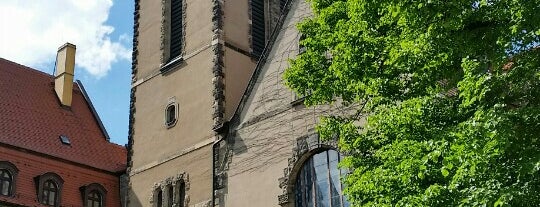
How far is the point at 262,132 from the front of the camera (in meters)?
19.0

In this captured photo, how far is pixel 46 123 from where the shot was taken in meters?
26.0

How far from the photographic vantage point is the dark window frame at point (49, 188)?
23.4m

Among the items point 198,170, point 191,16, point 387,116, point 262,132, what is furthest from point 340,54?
point 191,16

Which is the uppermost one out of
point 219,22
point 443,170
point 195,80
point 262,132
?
point 219,22

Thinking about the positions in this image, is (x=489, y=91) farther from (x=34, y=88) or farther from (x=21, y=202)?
(x=34, y=88)

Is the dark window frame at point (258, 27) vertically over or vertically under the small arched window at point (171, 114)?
over

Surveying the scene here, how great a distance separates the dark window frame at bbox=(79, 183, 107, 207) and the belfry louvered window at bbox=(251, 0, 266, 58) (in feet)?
22.8

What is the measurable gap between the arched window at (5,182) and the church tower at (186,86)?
3.57m

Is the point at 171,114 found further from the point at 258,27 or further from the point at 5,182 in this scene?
the point at 5,182

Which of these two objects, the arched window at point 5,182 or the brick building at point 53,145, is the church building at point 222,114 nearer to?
the brick building at point 53,145

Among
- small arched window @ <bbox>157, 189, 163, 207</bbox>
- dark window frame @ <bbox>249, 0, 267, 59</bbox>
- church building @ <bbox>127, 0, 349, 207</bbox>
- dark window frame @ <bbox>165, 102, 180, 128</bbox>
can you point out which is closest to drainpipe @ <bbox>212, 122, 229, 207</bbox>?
church building @ <bbox>127, 0, 349, 207</bbox>

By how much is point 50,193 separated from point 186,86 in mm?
5641

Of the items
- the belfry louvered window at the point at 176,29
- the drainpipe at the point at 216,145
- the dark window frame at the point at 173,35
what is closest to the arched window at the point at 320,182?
the drainpipe at the point at 216,145

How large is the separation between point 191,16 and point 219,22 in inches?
66.0
